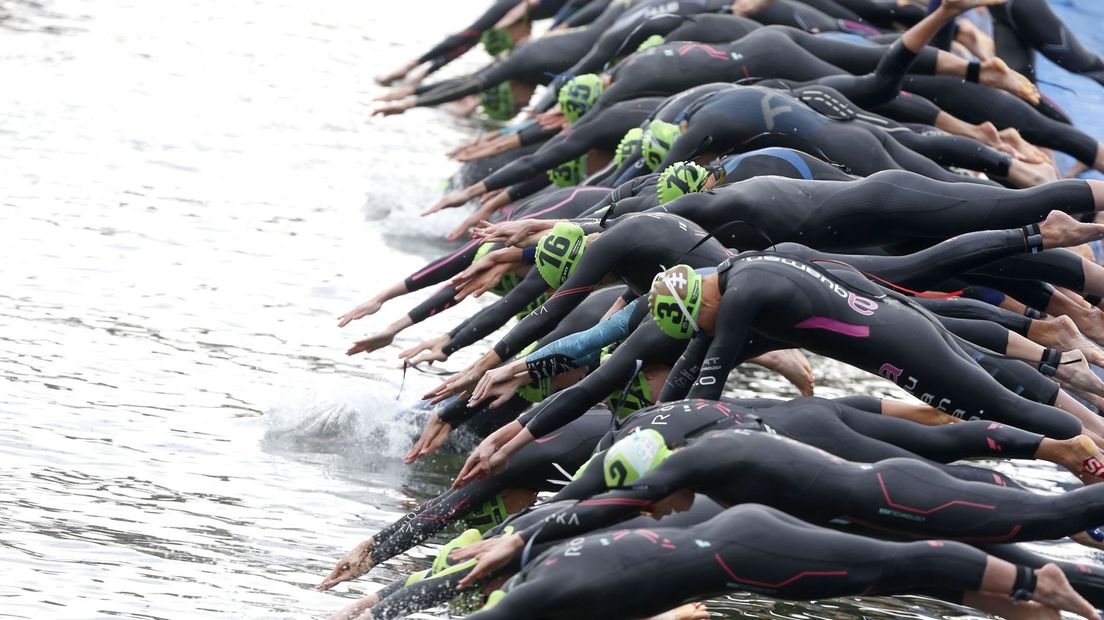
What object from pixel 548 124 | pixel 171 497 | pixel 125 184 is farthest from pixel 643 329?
pixel 125 184

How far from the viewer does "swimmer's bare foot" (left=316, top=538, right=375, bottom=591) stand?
23.7 feet

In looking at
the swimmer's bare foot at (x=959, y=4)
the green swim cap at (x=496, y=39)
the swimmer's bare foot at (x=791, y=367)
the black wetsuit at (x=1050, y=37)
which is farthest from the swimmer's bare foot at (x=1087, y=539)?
the green swim cap at (x=496, y=39)

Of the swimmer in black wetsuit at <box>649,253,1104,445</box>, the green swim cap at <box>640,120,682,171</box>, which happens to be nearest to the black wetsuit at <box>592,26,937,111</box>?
the green swim cap at <box>640,120,682,171</box>

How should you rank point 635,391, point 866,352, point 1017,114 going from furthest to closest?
point 1017,114, point 635,391, point 866,352

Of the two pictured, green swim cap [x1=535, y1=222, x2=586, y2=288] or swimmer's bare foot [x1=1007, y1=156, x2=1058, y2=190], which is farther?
swimmer's bare foot [x1=1007, y1=156, x2=1058, y2=190]

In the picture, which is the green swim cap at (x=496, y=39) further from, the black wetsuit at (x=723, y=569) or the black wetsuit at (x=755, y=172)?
the black wetsuit at (x=723, y=569)

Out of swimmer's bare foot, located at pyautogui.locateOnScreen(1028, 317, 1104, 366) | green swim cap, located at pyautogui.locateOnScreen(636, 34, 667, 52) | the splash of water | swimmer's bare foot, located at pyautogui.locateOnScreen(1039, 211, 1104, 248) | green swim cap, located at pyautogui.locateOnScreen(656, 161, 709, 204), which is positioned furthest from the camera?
green swim cap, located at pyautogui.locateOnScreen(636, 34, 667, 52)

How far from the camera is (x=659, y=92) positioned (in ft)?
37.4

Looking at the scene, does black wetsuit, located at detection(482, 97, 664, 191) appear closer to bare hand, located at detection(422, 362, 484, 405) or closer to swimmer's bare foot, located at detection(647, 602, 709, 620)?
bare hand, located at detection(422, 362, 484, 405)

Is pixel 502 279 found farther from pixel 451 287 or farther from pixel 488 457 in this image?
pixel 488 457

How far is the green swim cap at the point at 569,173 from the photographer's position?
38.0 feet

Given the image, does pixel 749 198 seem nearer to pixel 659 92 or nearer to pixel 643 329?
pixel 643 329

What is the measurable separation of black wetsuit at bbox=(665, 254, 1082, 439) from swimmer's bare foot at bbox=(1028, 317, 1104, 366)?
34.4 inches

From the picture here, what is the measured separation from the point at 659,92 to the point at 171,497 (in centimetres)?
502
